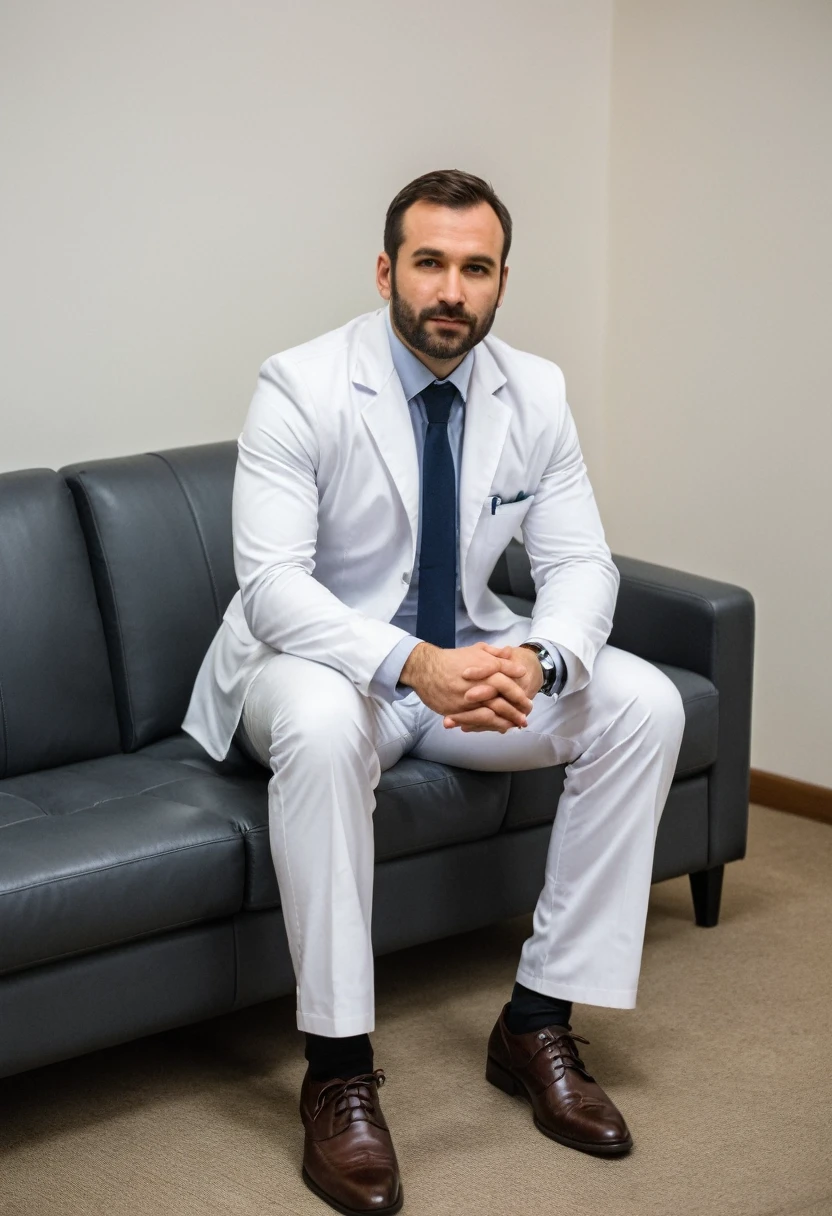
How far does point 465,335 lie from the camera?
7.64 feet

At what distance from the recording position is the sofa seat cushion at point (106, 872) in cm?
199

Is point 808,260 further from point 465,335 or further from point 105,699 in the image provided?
point 105,699

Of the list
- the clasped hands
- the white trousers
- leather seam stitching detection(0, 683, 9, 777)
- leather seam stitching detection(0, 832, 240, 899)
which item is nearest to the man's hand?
the clasped hands

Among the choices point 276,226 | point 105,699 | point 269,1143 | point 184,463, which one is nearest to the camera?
point 269,1143

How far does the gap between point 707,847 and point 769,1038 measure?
465 millimetres

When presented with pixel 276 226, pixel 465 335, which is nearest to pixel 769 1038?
pixel 465 335

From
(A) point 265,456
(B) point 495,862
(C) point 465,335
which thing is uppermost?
(C) point 465,335

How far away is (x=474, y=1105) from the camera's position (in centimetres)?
223

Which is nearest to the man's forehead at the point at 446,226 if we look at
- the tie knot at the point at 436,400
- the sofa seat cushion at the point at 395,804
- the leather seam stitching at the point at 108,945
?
the tie knot at the point at 436,400

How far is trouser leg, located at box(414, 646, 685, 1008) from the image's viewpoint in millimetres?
2225

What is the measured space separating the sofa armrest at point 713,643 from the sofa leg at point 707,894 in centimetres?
4

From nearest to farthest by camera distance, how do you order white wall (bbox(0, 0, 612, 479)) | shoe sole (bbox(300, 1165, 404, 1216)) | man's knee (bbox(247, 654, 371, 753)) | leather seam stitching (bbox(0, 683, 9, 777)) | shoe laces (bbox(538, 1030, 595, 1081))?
1. shoe sole (bbox(300, 1165, 404, 1216))
2. man's knee (bbox(247, 654, 371, 753))
3. shoe laces (bbox(538, 1030, 595, 1081))
4. leather seam stitching (bbox(0, 683, 9, 777))
5. white wall (bbox(0, 0, 612, 479))

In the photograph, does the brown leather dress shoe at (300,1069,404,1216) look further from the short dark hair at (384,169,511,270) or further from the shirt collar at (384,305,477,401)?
the short dark hair at (384,169,511,270)

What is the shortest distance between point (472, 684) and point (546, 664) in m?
0.17
